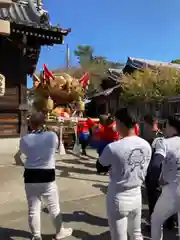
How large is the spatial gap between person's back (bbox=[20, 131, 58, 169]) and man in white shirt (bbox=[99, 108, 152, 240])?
100cm

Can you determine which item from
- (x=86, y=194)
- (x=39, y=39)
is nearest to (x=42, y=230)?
(x=86, y=194)

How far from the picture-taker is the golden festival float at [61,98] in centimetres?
1302

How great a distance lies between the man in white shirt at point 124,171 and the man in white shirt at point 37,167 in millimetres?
1016

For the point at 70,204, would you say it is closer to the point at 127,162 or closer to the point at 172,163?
the point at 172,163

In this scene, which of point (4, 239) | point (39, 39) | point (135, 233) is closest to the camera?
point (135, 233)

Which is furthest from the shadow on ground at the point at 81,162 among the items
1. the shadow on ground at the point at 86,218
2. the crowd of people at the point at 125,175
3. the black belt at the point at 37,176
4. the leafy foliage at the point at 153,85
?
the leafy foliage at the point at 153,85

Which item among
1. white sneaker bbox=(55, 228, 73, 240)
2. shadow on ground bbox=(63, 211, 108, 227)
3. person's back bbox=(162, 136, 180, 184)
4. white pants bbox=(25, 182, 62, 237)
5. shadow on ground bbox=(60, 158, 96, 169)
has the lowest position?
shadow on ground bbox=(63, 211, 108, 227)

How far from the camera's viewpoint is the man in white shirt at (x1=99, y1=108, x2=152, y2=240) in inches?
104

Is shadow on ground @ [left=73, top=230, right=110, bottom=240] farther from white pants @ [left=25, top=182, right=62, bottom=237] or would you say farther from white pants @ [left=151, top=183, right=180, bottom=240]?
white pants @ [left=151, top=183, right=180, bottom=240]

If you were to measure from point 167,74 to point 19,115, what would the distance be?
1127 centimetres

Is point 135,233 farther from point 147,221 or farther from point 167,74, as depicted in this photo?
point 167,74

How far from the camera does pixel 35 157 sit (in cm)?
348

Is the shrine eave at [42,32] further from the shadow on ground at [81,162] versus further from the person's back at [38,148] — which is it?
the person's back at [38,148]

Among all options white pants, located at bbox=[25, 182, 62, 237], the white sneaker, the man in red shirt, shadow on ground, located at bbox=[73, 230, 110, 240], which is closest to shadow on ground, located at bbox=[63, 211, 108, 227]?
shadow on ground, located at bbox=[73, 230, 110, 240]
